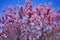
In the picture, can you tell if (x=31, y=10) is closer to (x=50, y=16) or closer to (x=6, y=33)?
(x=50, y=16)

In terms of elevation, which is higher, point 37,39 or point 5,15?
point 5,15

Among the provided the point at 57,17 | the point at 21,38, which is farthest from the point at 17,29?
the point at 57,17

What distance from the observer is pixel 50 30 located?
14695 mm

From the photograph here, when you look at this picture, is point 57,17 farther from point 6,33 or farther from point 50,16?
point 6,33

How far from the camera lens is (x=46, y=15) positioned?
1545 cm

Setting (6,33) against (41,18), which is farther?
(6,33)

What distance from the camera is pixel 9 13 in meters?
16.4

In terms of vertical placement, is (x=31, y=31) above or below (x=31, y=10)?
below

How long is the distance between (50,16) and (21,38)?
260 centimetres

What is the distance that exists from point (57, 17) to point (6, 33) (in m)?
3.98

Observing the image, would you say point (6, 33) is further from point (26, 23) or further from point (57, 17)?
point (57, 17)

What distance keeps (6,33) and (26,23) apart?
1.83 metres

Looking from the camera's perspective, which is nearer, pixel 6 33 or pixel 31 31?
pixel 31 31

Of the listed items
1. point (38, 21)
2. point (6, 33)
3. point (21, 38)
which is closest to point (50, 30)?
point (38, 21)
